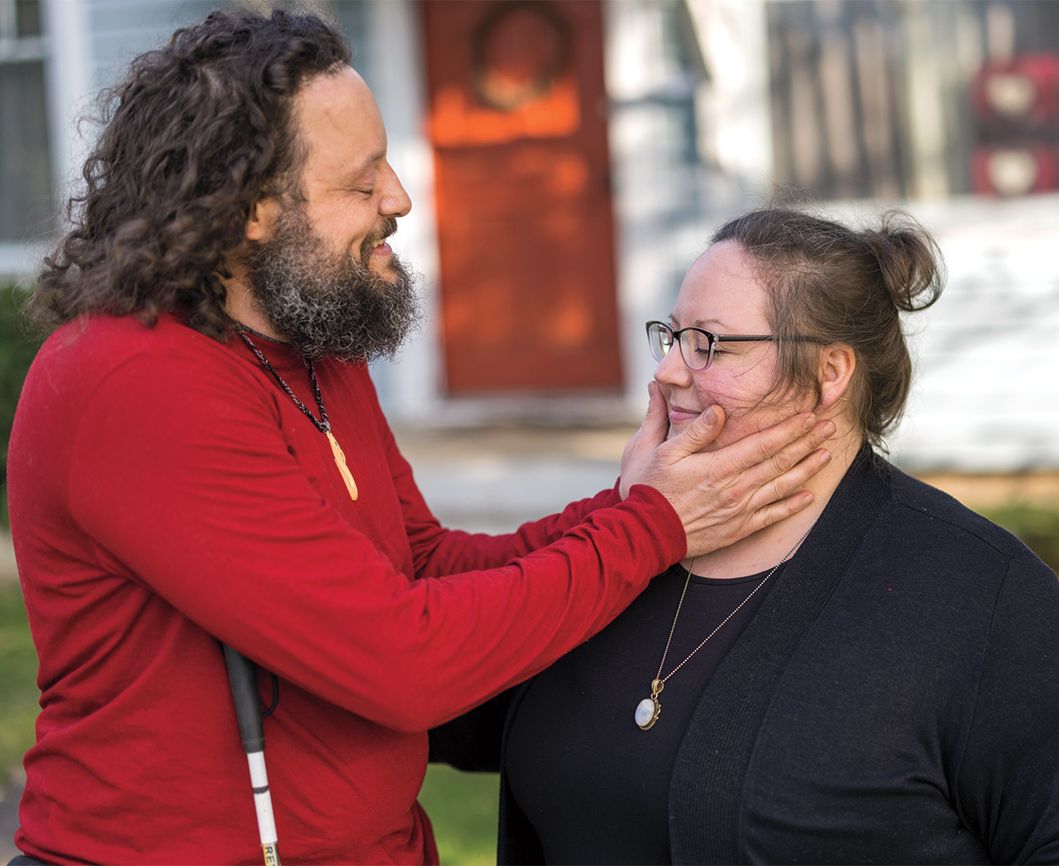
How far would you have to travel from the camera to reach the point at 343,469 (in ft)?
7.91

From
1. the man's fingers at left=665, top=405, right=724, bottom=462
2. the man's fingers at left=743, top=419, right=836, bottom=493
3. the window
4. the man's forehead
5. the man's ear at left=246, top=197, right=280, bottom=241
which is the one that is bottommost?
the man's fingers at left=743, top=419, right=836, bottom=493

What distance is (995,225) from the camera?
753 centimetres

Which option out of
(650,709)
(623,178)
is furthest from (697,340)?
(623,178)

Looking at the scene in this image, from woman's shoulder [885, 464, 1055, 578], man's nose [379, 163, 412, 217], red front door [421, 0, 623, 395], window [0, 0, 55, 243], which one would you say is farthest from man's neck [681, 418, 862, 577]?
window [0, 0, 55, 243]

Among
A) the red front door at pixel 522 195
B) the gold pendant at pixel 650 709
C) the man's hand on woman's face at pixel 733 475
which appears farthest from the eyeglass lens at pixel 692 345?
the red front door at pixel 522 195

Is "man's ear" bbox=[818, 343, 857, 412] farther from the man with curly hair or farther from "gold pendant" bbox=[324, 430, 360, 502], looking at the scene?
"gold pendant" bbox=[324, 430, 360, 502]

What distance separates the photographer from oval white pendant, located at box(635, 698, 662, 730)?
2.47m

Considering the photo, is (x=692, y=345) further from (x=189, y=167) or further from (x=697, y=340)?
(x=189, y=167)

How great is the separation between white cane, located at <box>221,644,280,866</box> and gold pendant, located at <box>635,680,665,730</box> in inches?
28.1

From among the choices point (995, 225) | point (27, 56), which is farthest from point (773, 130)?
point (27, 56)

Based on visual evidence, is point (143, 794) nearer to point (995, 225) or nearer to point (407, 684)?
point (407, 684)

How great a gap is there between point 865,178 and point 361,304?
5.90m

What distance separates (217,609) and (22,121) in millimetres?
7942

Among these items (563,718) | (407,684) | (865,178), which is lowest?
(563,718)
